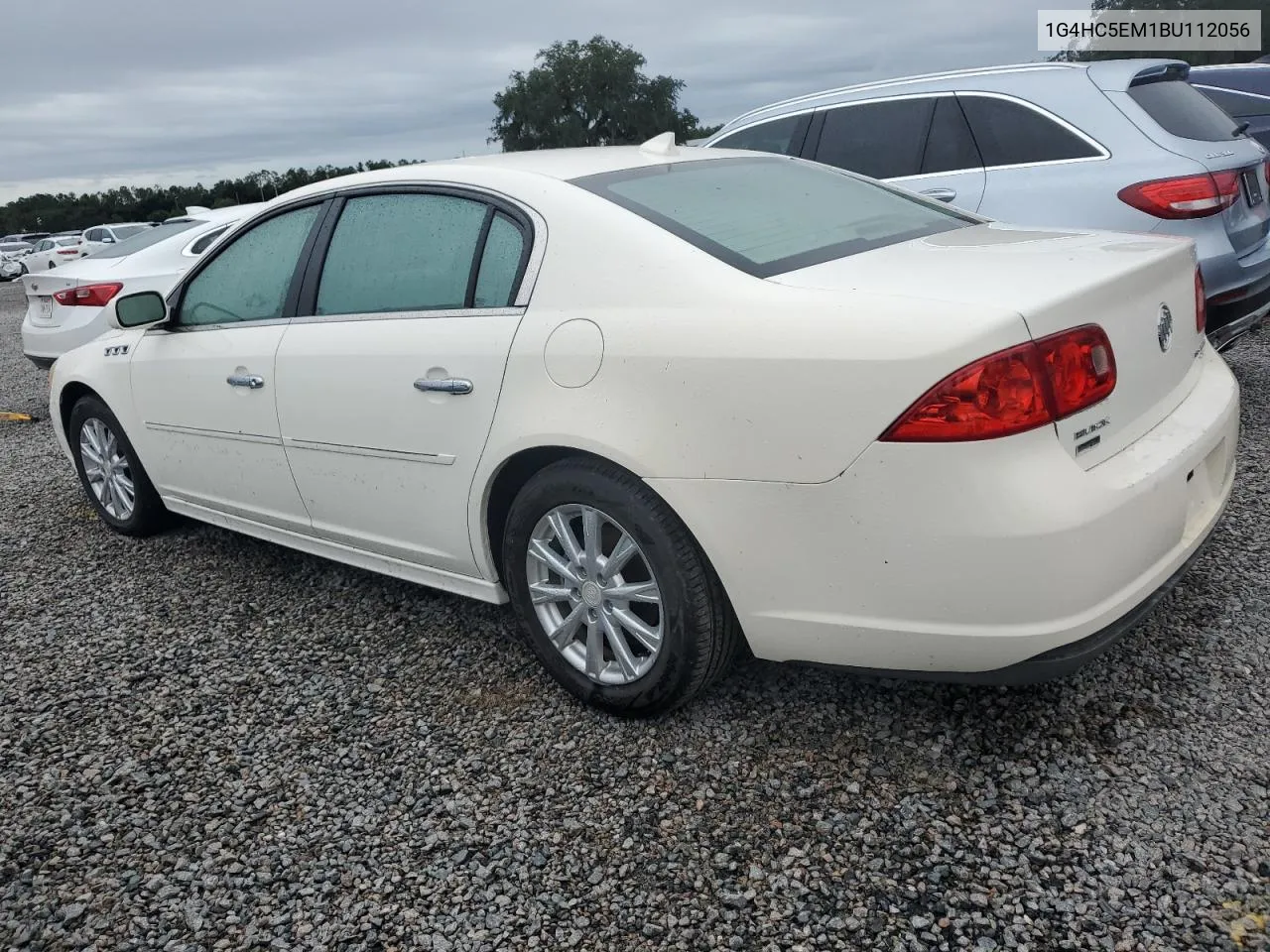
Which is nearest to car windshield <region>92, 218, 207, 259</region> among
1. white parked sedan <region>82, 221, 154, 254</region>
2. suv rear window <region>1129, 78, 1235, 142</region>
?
suv rear window <region>1129, 78, 1235, 142</region>

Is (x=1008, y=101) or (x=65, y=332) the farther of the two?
(x=65, y=332)

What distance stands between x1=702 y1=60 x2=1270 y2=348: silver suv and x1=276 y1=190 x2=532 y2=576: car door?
2.28 m

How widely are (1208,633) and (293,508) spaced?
2988 mm

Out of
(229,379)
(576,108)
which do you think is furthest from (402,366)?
(576,108)

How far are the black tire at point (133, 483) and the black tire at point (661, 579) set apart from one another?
2544 millimetres

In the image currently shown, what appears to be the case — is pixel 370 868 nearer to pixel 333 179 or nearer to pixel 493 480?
pixel 493 480

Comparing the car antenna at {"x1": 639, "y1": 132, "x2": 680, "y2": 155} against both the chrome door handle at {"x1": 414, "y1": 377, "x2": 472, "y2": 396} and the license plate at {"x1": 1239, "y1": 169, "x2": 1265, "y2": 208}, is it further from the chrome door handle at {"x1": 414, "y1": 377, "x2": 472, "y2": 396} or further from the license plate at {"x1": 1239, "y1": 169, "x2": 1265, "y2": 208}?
the license plate at {"x1": 1239, "y1": 169, "x2": 1265, "y2": 208}

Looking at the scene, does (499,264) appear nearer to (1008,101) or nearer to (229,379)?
(229,379)

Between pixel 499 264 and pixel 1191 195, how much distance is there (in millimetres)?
3250

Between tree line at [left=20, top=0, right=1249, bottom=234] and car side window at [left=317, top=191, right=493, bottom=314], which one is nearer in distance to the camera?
car side window at [left=317, top=191, right=493, bottom=314]

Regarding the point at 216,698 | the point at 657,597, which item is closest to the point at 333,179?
the point at 216,698

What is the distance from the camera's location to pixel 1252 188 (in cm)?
482

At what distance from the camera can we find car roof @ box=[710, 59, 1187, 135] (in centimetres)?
504

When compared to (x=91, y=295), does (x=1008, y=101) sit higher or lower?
higher
